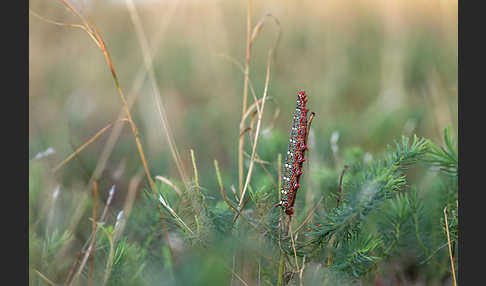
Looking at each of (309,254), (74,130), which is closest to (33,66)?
(74,130)

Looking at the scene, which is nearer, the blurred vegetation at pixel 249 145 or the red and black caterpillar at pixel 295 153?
the red and black caterpillar at pixel 295 153

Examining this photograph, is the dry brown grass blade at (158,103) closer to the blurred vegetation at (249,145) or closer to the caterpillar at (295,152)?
the blurred vegetation at (249,145)

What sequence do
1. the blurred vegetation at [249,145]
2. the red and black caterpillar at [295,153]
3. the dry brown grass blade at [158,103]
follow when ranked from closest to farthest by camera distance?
the red and black caterpillar at [295,153], the blurred vegetation at [249,145], the dry brown grass blade at [158,103]

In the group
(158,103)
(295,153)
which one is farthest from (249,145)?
(295,153)

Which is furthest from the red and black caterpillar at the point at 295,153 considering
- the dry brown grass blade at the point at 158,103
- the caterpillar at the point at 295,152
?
the dry brown grass blade at the point at 158,103

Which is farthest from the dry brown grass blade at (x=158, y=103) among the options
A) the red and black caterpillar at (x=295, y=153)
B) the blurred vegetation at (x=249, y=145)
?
the red and black caterpillar at (x=295, y=153)

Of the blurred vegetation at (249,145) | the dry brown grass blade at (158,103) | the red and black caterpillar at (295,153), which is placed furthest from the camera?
the dry brown grass blade at (158,103)
